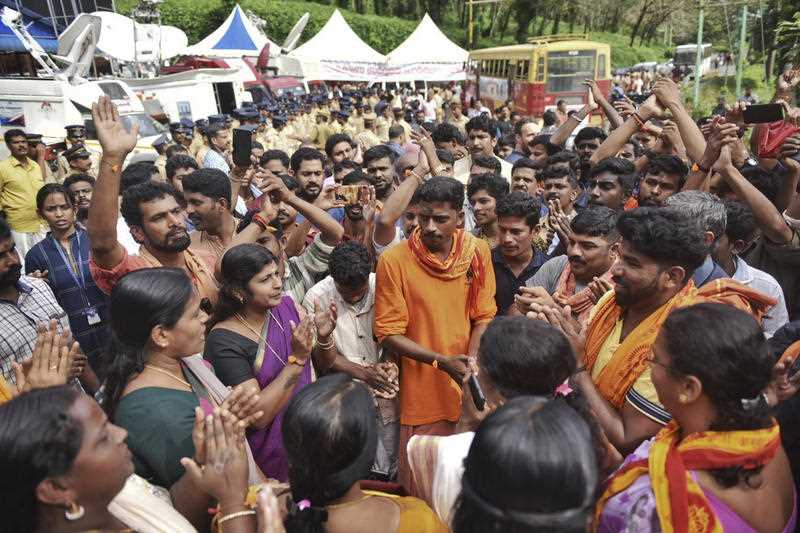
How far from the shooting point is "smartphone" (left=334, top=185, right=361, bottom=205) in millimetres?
4141

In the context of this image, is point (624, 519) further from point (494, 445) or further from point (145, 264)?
→ point (145, 264)

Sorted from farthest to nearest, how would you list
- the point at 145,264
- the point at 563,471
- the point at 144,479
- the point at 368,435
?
1. the point at 145,264
2. the point at 144,479
3. the point at 368,435
4. the point at 563,471

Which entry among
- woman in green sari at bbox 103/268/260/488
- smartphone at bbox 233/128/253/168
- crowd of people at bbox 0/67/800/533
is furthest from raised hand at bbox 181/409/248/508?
smartphone at bbox 233/128/253/168

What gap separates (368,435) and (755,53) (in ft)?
145

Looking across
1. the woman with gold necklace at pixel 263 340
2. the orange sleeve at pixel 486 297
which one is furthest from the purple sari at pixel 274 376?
the orange sleeve at pixel 486 297

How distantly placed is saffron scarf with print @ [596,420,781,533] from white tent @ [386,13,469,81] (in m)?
27.8

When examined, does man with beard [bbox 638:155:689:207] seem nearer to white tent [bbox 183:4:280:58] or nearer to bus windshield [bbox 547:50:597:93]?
bus windshield [bbox 547:50:597:93]

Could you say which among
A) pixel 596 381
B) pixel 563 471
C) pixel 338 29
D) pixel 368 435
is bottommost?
pixel 596 381

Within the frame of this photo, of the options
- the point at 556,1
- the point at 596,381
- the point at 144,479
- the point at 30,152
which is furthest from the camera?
the point at 556,1

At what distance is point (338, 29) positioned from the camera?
28000 mm

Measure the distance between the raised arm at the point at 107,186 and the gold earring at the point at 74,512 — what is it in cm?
168

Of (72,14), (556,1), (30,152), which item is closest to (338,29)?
(72,14)

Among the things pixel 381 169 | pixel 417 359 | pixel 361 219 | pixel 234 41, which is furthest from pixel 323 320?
pixel 234 41

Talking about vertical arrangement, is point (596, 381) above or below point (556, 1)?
below
